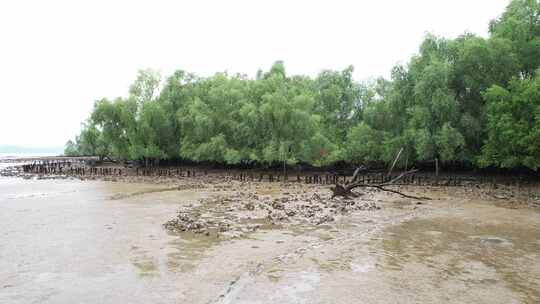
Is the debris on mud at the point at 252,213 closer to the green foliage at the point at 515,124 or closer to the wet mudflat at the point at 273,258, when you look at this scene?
the wet mudflat at the point at 273,258

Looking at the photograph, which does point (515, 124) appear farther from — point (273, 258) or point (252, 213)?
point (273, 258)

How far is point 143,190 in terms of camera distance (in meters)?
30.1

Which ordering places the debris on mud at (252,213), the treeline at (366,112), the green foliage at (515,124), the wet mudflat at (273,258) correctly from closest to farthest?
the wet mudflat at (273,258) < the debris on mud at (252,213) < the green foliage at (515,124) < the treeline at (366,112)

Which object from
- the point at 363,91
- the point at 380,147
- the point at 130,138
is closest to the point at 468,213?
the point at 380,147

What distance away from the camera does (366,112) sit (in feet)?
152

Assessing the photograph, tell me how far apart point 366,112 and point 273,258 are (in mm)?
37869

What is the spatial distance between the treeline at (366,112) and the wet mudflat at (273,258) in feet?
48.2

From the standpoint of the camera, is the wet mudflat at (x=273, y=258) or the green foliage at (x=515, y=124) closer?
the wet mudflat at (x=273, y=258)

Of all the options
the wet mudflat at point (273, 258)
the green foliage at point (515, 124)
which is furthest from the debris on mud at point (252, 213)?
the green foliage at point (515, 124)

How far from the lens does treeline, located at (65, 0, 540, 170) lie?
32562 millimetres

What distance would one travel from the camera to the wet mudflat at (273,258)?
27.0 ft


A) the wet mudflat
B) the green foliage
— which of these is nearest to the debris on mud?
the wet mudflat

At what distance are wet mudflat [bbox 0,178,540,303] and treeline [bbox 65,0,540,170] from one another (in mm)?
14687

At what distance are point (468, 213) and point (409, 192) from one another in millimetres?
9969
